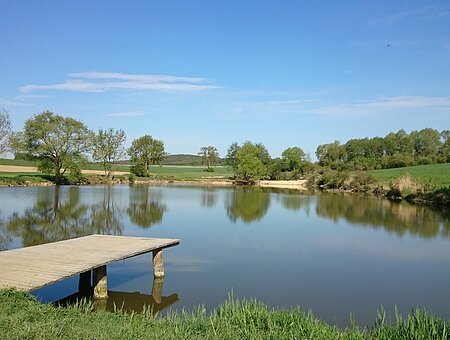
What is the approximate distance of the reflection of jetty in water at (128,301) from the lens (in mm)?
8766

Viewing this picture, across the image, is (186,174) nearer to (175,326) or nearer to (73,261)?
(73,261)

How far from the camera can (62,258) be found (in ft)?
30.4

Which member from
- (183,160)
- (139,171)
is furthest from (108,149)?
(183,160)

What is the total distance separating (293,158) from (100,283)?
75.7 m

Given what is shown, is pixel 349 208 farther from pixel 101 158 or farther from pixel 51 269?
pixel 101 158

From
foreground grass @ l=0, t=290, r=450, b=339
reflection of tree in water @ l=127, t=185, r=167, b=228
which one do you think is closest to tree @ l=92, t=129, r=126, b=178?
reflection of tree in water @ l=127, t=185, r=167, b=228

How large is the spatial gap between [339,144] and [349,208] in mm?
54271

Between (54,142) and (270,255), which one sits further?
(54,142)

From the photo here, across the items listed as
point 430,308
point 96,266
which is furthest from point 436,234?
point 96,266

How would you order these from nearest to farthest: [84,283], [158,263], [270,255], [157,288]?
1. [84,283]
2. [157,288]
3. [158,263]
4. [270,255]

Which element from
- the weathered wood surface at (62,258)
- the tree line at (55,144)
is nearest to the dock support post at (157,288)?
the weathered wood surface at (62,258)

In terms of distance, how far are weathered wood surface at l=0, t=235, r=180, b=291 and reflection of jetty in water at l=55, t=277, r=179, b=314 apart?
0.80 m

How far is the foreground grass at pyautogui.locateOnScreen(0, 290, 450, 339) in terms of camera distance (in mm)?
5023

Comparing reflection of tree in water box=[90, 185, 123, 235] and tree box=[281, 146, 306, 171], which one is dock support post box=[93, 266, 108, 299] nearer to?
reflection of tree in water box=[90, 185, 123, 235]
